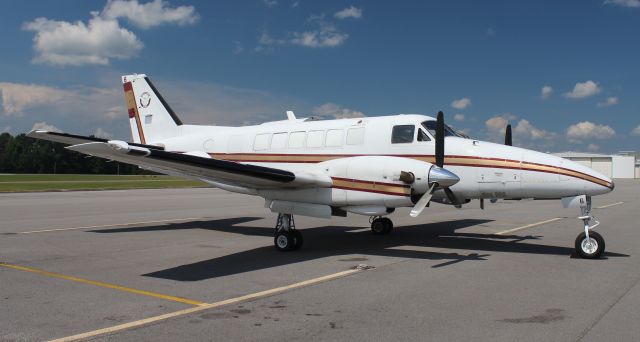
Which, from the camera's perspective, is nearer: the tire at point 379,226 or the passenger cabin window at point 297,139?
the passenger cabin window at point 297,139

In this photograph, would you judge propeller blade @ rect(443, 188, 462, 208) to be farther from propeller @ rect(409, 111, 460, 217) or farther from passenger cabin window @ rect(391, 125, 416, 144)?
passenger cabin window @ rect(391, 125, 416, 144)

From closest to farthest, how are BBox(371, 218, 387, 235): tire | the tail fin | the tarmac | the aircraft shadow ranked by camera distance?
1. the tarmac
2. the aircraft shadow
3. BBox(371, 218, 387, 235): tire
4. the tail fin

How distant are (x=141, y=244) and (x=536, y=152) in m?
9.12

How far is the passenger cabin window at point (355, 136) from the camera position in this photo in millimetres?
11688

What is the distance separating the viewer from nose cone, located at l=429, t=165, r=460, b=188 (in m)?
9.70

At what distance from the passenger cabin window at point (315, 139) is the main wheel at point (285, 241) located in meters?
2.33

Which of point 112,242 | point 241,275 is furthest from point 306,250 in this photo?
point 112,242

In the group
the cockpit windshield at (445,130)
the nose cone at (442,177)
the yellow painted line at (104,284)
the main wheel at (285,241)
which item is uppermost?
the cockpit windshield at (445,130)

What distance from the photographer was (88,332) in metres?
5.41

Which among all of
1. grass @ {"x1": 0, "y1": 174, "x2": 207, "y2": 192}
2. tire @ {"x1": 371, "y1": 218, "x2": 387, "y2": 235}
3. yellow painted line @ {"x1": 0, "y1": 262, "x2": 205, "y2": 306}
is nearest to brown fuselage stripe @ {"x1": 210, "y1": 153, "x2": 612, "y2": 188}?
tire @ {"x1": 371, "y1": 218, "x2": 387, "y2": 235}

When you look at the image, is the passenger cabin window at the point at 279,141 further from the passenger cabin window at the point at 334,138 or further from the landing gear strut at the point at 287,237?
the landing gear strut at the point at 287,237

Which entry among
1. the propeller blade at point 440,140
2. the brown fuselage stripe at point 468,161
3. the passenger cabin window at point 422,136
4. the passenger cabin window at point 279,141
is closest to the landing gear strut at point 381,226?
the brown fuselage stripe at point 468,161

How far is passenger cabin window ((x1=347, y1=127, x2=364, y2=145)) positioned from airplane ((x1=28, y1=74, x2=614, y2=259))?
0.02 metres

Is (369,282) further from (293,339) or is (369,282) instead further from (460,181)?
(460,181)
